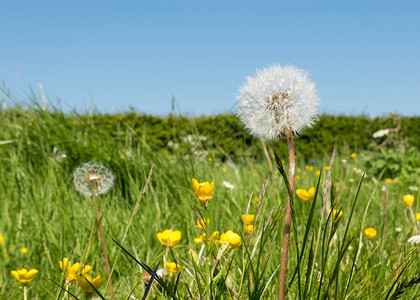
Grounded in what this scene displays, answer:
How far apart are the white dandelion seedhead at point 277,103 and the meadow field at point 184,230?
0.17 m

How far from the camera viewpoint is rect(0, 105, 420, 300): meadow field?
1.20m

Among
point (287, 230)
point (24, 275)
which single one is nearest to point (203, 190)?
point (287, 230)

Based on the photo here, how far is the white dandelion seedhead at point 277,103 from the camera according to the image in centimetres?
111

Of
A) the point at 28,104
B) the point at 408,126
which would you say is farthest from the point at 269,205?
the point at 408,126

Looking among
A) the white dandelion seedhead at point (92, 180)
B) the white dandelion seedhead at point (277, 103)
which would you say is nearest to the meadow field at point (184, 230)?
the white dandelion seedhead at point (92, 180)

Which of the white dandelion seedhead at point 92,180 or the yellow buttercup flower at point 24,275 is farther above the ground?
the white dandelion seedhead at point 92,180

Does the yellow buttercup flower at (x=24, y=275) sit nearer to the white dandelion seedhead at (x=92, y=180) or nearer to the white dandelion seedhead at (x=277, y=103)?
the white dandelion seedhead at (x=92, y=180)

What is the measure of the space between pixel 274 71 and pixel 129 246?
1.68 metres

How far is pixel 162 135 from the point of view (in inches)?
423

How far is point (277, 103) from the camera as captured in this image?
1.14 meters

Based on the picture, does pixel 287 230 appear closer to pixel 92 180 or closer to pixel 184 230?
pixel 92 180

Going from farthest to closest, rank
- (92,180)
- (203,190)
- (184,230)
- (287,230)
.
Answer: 1. (184,230)
2. (92,180)
3. (203,190)
4. (287,230)

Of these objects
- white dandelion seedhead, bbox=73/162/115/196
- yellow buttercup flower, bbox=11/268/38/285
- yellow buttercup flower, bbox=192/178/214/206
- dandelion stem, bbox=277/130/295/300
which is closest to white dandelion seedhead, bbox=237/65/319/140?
dandelion stem, bbox=277/130/295/300

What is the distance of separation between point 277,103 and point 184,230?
1.72 meters
